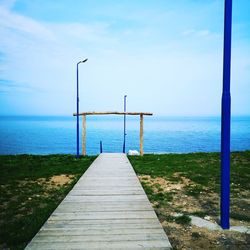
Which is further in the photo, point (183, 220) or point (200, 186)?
point (200, 186)

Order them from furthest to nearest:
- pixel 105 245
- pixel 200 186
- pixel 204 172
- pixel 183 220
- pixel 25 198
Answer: pixel 204 172, pixel 200 186, pixel 25 198, pixel 183 220, pixel 105 245

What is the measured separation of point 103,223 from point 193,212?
255 cm

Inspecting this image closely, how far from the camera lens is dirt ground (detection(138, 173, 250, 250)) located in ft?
16.3

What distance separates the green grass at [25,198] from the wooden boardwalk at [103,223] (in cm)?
47

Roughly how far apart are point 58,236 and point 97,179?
214 inches

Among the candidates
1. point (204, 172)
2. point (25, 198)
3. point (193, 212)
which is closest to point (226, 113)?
point (193, 212)

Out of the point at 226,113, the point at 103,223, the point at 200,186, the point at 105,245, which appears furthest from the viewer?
the point at 200,186

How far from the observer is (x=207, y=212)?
679cm

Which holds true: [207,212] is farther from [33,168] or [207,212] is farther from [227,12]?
[33,168]

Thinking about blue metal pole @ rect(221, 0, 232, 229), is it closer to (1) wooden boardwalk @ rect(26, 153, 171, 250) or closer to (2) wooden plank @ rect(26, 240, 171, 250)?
(1) wooden boardwalk @ rect(26, 153, 171, 250)

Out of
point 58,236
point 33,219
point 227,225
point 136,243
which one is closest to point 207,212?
point 227,225

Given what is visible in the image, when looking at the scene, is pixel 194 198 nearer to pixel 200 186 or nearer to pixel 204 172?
pixel 200 186

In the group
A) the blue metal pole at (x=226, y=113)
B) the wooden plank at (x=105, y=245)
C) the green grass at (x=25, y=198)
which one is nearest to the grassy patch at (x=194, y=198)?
the wooden plank at (x=105, y=245)

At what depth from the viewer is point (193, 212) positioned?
679cm
